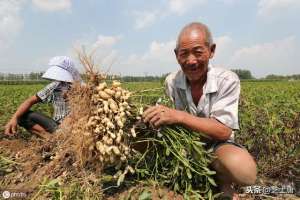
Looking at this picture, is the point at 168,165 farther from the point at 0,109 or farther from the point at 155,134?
the point at 0,109

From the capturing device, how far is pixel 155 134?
2537 mm

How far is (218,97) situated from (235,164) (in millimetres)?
504

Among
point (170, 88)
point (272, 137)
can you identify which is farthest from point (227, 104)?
point (272, 137)

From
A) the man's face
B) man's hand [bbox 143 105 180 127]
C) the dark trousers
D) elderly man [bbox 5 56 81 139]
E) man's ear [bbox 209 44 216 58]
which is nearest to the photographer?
man's hand [bbox 143 105 180 127]

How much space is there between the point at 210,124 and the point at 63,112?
1889mm

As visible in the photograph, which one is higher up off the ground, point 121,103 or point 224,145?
point 121,103

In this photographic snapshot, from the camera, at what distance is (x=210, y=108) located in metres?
2.72

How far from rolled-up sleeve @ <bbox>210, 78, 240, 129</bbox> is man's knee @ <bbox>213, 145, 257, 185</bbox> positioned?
0.60ft

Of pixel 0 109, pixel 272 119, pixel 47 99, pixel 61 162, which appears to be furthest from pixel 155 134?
pixel 0 109

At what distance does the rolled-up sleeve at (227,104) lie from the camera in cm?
259

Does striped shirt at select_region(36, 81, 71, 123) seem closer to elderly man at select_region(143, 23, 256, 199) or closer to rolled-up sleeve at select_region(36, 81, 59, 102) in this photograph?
rolled-up sleeve at select_region(36, 81, 59, 102)

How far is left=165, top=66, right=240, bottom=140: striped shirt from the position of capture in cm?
260

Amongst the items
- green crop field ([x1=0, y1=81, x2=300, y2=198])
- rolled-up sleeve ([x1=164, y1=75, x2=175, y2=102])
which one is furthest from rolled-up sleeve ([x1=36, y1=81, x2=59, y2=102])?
rolled-up sleeve ([x1=164, y1=75, x2=175, y2=102])

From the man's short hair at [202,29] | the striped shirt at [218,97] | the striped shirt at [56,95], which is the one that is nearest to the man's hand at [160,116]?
the striped shirt at [218,97]
